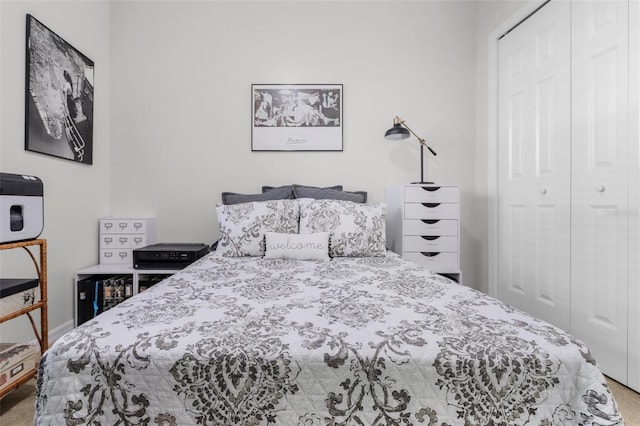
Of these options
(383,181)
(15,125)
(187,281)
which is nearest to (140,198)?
(15,125)

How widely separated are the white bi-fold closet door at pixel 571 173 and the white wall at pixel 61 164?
3.28m

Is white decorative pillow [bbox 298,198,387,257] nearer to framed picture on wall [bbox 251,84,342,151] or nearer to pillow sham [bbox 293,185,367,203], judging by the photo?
pillow sham [bbox 293,185,367,203]

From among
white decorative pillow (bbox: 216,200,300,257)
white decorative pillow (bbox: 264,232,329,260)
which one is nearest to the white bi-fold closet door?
white decorative pillow (bbox: 264,232,329,260)

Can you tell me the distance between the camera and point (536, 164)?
7.29ft

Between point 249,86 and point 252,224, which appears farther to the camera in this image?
point 249,86

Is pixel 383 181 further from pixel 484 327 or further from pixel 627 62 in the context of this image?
pixel 484 327

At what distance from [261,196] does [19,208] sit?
139 cm

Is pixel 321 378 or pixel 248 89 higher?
pixel 248 89

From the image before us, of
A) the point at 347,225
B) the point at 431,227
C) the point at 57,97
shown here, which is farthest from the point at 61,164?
the point at 431,227

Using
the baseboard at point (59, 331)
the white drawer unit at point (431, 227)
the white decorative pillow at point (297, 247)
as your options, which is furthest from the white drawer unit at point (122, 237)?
the white drawer unit at point (431, 227)

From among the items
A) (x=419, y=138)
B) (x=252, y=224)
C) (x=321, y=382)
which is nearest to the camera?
(x=321, y=382)

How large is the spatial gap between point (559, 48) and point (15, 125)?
131 inches

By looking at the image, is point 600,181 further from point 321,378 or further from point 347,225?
point 321,378

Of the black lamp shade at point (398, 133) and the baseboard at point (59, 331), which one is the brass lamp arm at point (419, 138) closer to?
the black lamp shade at point (398, 133)
